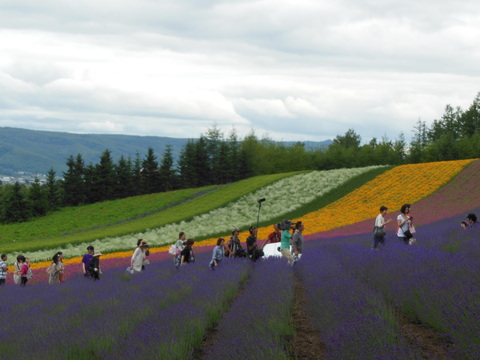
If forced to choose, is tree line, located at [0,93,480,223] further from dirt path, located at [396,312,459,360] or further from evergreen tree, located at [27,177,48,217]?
dirt path, located at [396,312,459,360]

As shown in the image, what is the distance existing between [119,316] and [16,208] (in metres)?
78.7

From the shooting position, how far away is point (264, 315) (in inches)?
299

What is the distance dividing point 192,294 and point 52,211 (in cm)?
8058

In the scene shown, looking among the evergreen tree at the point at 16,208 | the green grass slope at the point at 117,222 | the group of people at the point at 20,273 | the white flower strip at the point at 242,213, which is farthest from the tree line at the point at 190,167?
the group of people at the point at 20,273

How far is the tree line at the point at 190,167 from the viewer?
280 feet

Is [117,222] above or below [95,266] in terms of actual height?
below

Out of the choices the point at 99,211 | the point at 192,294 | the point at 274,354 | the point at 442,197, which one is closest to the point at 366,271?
the point at 192,294

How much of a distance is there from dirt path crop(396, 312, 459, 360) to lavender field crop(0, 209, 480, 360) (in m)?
0.05

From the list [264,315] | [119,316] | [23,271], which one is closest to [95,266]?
[23,271]

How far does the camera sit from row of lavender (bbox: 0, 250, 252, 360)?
6.54 meters

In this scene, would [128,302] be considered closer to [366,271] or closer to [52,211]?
[366,271]

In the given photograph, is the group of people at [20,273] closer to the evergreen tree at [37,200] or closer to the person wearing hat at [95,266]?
the person wearing hat at [95,266]

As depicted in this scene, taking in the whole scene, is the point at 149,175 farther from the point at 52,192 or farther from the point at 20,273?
the point at 20,273

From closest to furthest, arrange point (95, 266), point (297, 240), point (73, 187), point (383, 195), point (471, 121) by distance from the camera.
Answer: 1. point (297, 240)
2. point (95, 266)
3. point (383, 195)
4. point (73, 187)
5. point (471, 121)
